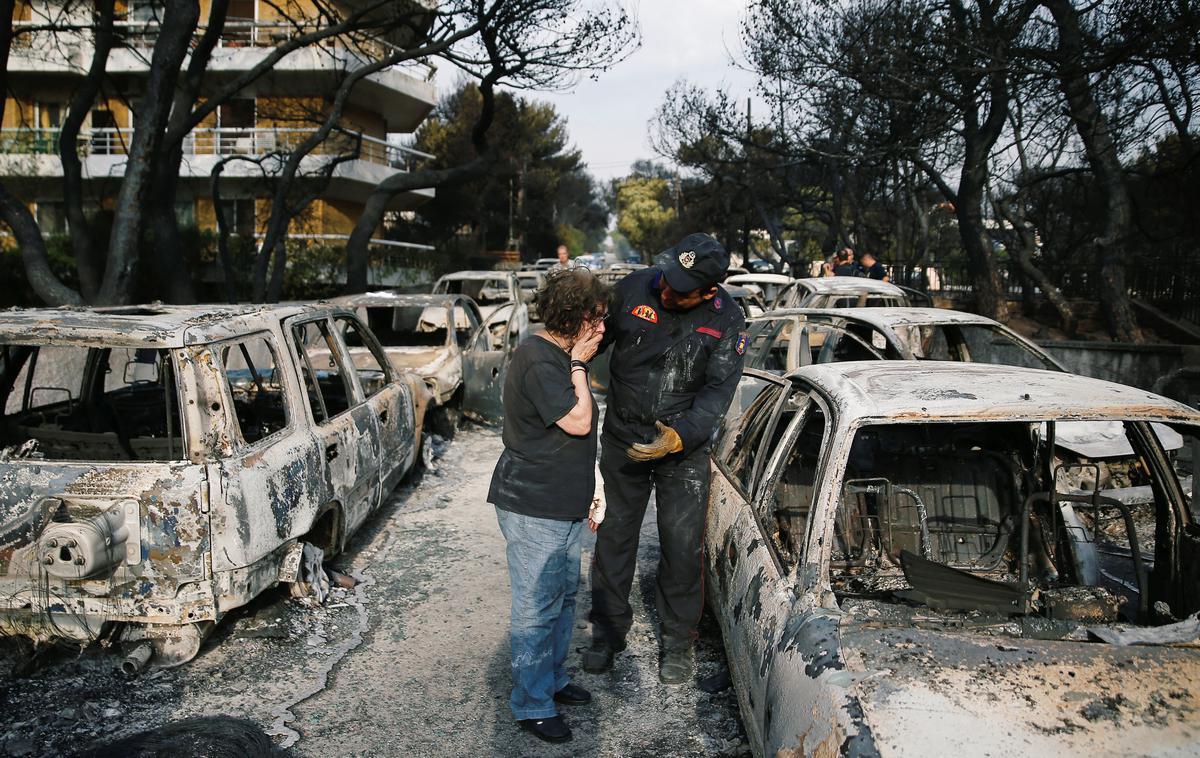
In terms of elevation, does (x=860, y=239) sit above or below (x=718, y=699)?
above

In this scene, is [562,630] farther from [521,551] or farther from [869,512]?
[869,512]

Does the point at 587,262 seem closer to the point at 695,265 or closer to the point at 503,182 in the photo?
the point at 503,182

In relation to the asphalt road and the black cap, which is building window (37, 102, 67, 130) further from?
the black cap

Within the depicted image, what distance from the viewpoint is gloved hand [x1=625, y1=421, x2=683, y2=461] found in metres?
3.57

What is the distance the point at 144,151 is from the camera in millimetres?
10203

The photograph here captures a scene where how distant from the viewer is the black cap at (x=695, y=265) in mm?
3756

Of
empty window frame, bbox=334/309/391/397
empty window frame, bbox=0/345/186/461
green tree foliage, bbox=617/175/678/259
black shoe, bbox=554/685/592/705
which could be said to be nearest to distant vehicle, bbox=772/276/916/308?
empty window frame, bbox=334/309/391/397

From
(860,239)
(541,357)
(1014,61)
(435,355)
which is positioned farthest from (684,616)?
(860,239)

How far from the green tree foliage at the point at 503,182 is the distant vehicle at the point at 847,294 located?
24.7 meters

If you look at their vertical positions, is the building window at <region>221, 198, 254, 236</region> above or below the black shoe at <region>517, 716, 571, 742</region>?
above

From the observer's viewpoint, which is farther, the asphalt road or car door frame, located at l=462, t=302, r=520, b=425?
car door frame, located at l=462, t=302, r=520, b=425

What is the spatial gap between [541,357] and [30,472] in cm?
224

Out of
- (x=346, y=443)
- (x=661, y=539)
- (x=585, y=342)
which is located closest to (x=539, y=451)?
(x=585, y=342)

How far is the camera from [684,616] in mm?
4047
